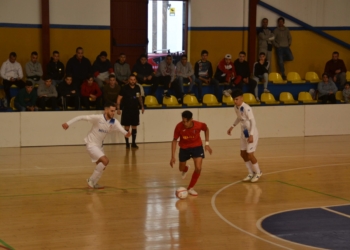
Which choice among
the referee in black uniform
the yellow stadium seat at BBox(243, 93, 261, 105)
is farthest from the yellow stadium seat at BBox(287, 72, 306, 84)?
the referee in black uniform

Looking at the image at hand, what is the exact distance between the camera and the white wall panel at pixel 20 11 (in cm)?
1952

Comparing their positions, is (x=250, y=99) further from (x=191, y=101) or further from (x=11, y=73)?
(x=11, y=73)

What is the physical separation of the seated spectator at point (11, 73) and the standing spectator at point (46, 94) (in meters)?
1.00

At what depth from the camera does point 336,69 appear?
72.7 feet

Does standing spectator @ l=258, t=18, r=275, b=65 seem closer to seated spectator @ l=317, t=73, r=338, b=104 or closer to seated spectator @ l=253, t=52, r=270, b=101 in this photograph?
seated spectator @ l=253, t=52, r=270, b=101

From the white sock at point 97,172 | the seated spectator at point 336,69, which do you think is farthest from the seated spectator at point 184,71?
the white sock at point 97,172

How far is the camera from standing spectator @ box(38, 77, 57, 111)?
17781 mm

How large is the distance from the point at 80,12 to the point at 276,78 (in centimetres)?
737

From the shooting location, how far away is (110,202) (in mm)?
10852

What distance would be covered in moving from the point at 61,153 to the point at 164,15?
9330 mm

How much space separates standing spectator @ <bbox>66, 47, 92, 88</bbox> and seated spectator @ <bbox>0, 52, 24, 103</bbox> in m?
1.47

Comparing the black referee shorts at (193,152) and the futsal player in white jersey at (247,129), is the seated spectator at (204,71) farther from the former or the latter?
the black referee shorts at (193,152)

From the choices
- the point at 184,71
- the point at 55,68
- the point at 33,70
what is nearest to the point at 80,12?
the point at 55,68

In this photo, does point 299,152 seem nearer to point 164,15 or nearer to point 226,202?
point 226,202
